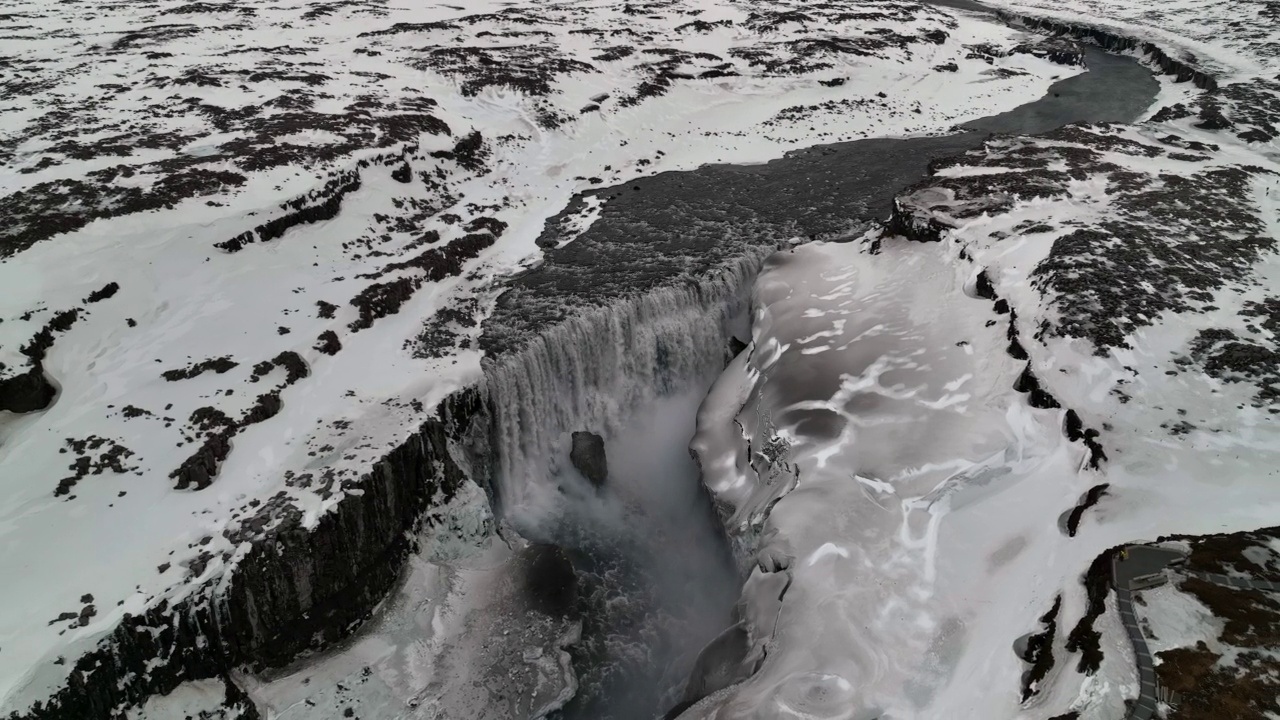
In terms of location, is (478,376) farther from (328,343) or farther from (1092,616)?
(1092,616)

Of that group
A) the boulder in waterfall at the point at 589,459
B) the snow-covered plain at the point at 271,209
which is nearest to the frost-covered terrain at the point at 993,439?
the boulder in waterfall at the point at 589,459

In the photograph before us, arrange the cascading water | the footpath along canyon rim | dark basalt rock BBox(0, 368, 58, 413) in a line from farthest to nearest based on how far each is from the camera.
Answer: the cascading water, dark basalt rock BBox(0, 368, 58, 413), the footpath along canyon rim

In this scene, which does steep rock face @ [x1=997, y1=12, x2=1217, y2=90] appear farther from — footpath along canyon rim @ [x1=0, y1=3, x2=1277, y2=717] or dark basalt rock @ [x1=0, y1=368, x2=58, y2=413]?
dark basalt rock @ [x1=0, y1=368, x2=58, y2=413]

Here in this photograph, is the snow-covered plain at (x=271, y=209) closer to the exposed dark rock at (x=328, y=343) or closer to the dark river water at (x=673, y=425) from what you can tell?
the exposed dark rock at (x=328, y=343)

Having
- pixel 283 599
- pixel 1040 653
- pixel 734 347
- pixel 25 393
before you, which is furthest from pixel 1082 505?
pixel 25 393

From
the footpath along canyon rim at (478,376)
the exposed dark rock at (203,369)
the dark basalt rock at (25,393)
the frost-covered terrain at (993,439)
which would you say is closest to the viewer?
the frost-covered terrain at (993,439)

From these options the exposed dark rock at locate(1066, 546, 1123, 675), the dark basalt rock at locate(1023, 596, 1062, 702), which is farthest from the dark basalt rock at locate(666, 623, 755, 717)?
the exposed dark rock at locate(1066, 546, 1123, 675)

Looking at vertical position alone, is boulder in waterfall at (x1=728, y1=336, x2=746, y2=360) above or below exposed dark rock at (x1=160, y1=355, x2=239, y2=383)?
below
